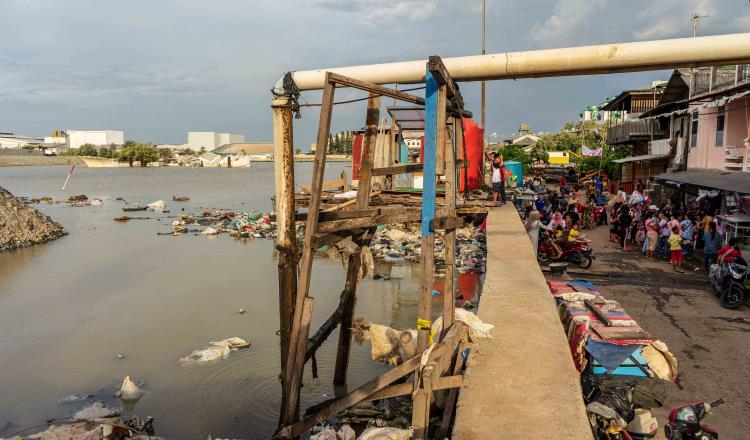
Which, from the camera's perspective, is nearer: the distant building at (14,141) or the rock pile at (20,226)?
the rock pile at (20,226)

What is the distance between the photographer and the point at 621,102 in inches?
1251

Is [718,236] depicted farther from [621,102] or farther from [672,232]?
[621,102]

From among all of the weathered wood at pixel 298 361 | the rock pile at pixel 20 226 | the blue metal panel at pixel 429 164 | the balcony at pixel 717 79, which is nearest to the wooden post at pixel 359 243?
the blue metal panel at pixel 429 164

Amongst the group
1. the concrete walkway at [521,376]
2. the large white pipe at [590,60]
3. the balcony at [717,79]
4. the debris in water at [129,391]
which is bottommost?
the debris in water at [129,391]

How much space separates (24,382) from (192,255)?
10246 mm

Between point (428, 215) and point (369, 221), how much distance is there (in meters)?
0.82

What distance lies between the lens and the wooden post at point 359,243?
6.43m

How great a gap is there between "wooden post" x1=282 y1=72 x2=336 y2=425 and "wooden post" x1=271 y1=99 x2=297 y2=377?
828 millimetres

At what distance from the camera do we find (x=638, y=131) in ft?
93.4

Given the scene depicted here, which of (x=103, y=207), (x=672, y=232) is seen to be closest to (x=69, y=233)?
(x=103, y=207)

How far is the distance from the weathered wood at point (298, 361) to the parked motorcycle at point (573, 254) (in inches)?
374

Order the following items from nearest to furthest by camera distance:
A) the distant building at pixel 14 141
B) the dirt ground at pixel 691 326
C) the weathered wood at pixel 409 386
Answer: the weathered wood at pixel 409 386 < the dirt ground at pixel 691 326 < the distant building at pixel 14 141

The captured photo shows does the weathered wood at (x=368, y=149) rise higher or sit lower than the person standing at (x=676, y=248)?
higher

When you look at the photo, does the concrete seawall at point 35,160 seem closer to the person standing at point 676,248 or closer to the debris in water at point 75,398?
the debris in water at point 75,398
